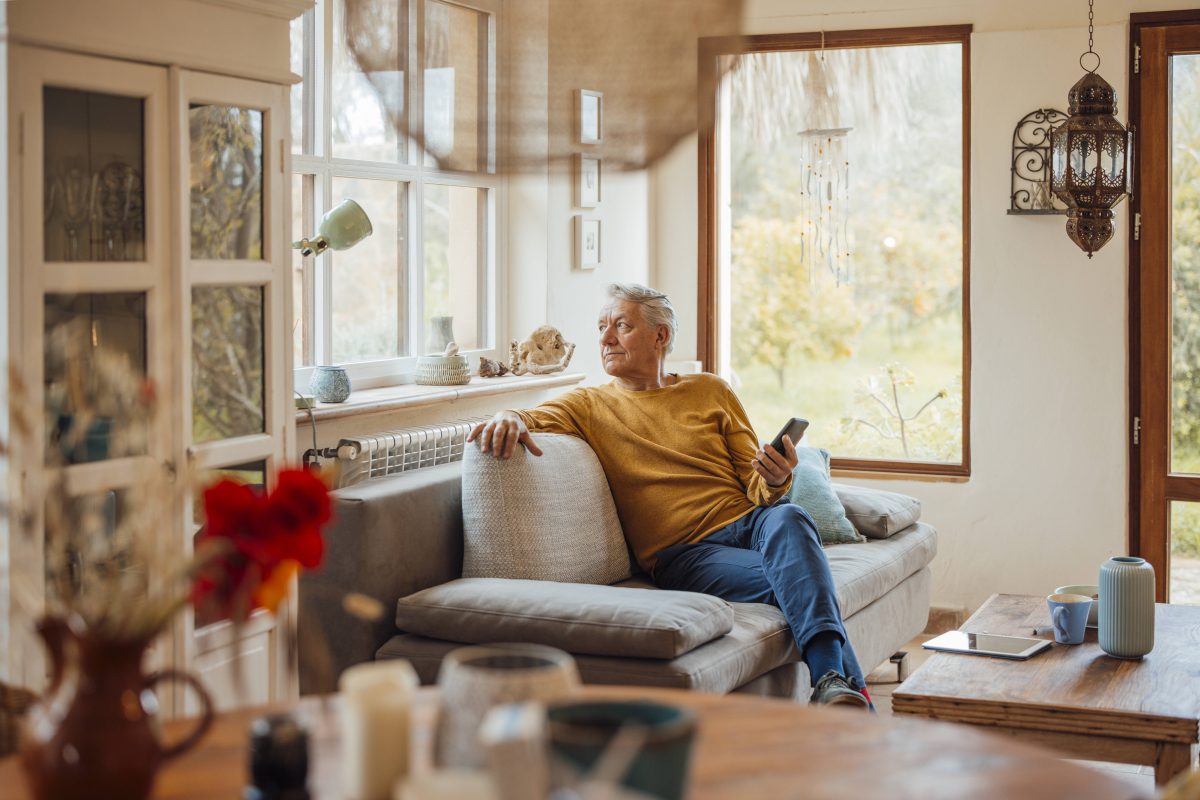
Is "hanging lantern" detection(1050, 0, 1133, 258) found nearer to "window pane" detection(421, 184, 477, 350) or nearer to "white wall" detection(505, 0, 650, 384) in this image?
"white wall" detection(505, 0, 650, 384)

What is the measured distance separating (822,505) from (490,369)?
3.93 ft

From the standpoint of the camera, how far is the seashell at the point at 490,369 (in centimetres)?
452

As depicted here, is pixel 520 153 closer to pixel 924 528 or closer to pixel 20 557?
pixel 924 528

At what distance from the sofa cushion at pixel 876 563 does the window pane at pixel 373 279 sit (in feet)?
5.21

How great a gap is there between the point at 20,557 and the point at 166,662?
51cm

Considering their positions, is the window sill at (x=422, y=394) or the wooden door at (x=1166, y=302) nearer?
the window sill at (x=422, y=394)

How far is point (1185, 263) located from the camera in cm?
493

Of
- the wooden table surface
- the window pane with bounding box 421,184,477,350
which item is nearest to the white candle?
the wooden table surface

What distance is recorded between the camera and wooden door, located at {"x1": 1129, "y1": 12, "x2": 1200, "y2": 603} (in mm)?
4875

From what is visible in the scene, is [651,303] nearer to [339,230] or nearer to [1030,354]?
[339,230]

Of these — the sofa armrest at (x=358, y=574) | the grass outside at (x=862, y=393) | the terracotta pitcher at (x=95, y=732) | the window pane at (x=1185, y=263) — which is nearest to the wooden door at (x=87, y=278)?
the sofa armrest at (x=358, y=574)

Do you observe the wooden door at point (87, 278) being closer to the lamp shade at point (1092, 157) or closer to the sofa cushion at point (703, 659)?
the sofa cushion at point (703, 659)

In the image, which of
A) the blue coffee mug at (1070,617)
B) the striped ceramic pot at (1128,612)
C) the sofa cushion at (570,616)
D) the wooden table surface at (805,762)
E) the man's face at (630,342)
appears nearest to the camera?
the wooden table surface at (805,762)

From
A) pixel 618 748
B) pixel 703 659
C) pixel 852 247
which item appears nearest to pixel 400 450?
pixel 703 659
